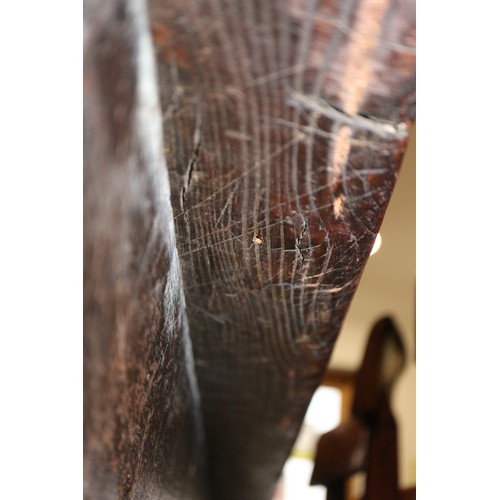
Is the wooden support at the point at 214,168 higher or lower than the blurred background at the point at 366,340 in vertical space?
higher

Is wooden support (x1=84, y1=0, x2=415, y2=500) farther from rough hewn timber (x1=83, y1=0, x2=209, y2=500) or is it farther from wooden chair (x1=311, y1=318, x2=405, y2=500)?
wooden chair (x1=311, y1=318, x2=405, y2=500)

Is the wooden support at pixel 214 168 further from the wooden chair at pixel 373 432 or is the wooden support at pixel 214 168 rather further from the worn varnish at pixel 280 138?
the wooden chair at pixel 373 432

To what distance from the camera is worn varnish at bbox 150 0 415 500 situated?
0.45m

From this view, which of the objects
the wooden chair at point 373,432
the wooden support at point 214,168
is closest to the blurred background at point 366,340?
the wooden chair at point 373,432

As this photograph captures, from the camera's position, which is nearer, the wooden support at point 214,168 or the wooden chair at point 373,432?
the wooden support at point 214,168

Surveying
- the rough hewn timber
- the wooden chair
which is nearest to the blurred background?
the wooden chair

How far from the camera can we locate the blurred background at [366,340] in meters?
0.67

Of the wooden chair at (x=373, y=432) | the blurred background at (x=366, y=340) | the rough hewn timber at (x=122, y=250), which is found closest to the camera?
the rough hewn timber at (x=122, y=250)

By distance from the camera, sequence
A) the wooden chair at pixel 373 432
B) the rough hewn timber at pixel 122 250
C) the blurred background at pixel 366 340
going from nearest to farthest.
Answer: the rough hewn timber at pixel 122 250
the blurred background at pixel 366 340
the wooden chair at pixel 373 432

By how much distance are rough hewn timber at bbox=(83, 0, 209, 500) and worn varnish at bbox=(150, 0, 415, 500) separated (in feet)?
0.07

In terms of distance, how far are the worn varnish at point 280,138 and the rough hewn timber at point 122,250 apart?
2 cm

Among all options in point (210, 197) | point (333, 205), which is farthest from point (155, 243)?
point (333, 205)
